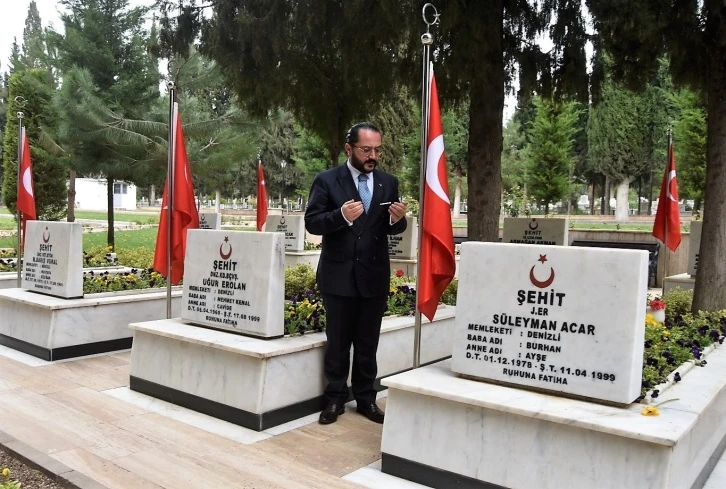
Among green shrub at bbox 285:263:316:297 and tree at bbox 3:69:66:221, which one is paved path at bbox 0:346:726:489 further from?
tree at bbox 3:69:66:221

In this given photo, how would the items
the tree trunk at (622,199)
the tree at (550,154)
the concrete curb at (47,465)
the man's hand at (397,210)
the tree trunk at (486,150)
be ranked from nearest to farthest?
the concrete curb at (47,465), the man's hand at (397,210), the tree trunk at (486,150), the tree at (550,154), the tree trunk at (622,199)

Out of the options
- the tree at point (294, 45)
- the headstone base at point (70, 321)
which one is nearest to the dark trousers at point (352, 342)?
the headstone base at point (70, 321)

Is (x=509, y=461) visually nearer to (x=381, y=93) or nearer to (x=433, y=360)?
(x=433, y=360)

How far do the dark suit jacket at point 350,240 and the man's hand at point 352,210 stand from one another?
24cm

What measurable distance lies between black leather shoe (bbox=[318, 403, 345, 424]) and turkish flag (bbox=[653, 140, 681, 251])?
5.80m

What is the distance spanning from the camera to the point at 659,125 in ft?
112

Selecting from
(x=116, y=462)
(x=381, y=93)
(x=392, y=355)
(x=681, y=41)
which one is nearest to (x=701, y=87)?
(x=681, y=41)

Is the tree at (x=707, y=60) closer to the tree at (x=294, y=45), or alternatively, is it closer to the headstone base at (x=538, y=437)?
the tree at (x=294, y=45)

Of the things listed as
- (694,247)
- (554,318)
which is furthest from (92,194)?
(554,318)

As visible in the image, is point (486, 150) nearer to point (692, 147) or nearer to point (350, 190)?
point (350, 190)

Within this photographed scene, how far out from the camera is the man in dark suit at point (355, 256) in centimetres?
421

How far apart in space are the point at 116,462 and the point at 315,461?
44.7 inches

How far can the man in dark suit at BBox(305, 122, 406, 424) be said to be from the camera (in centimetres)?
421

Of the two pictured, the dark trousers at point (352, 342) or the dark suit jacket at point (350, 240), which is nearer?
the dark suit jacket at point (350, 240)
